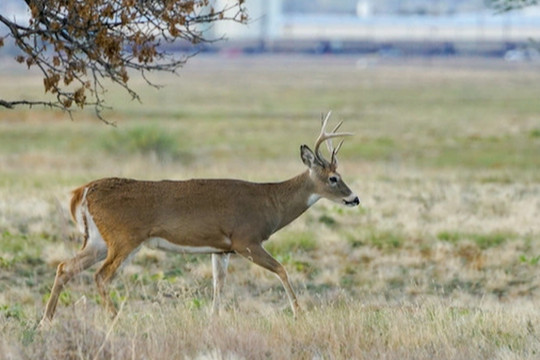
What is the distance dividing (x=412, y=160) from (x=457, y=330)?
29566mm

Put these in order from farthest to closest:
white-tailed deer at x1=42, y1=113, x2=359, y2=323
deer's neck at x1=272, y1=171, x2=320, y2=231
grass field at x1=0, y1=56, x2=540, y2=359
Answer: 1. deer's neck at x1=272, y1=171, x2=320, y2=231
2. white-tailed deer at x1=42, y1=113, x2=359, y2=323
3. grass field at x1=0, y1=56, x2=540, y2=359

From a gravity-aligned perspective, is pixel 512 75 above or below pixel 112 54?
below

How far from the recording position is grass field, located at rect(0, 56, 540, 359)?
10.4 m

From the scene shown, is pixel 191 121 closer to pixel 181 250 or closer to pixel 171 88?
pixel 171 88

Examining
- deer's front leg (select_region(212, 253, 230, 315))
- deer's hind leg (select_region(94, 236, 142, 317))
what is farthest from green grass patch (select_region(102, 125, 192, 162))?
deer's hind leg (select_region(94, 236, 142, 317))

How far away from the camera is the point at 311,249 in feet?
62.8

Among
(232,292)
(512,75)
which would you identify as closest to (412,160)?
(232,292)

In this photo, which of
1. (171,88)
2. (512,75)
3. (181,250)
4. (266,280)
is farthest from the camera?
(512,75)

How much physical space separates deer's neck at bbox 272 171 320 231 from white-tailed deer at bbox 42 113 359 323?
11.2 inches

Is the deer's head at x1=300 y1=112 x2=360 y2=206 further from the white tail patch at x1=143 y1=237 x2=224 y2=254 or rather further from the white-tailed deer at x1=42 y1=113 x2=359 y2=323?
the white tail patch at x1=143 y1=237 x2=224 y2=254

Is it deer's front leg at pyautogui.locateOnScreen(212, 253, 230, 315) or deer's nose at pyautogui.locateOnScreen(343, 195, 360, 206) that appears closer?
deer's front leg at pyautogui.locateOnScreen(212, 253, 230, 315)

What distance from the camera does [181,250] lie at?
42.7ft

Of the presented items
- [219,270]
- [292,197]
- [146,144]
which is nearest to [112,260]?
[219,270]

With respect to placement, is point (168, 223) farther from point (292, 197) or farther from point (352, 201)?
point (352, 201)
